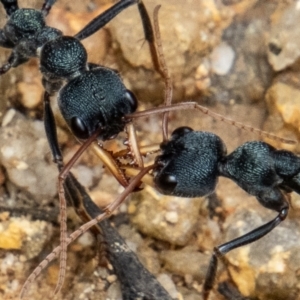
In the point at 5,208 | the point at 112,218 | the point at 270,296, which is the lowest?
the point at 270,296

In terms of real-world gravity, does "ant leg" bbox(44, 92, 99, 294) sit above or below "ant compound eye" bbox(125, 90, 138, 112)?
below

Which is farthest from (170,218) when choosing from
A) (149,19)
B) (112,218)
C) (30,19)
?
(30,19)

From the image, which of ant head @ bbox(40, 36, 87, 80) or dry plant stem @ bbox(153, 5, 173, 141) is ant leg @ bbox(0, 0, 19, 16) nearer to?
ant head @ bbox(40, 36, 87, 80)

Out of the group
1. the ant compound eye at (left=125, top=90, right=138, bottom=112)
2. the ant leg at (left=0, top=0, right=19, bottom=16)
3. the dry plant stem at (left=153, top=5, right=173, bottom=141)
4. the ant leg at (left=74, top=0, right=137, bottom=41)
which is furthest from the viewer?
the ant leg at (left=0, top=0, right=19, bottom=16)

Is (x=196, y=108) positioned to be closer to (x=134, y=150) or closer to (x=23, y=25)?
(x=134, y=150)

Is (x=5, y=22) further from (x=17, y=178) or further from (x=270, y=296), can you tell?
(x=270, y=296)

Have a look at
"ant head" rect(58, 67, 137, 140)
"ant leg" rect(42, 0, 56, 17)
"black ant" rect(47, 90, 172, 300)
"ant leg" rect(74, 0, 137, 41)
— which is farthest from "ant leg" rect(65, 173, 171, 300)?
"ant leg" rect(42, 0, 56, 17)

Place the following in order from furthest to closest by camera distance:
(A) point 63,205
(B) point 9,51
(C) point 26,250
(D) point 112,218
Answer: (B) point 9,51, (D) point 112,218, (C) point 26,250, (A) point 63,205

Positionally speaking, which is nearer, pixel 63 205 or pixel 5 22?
pixel 63 205

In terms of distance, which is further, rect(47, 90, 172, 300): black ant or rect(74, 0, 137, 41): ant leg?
rect(74, 0, 137, 41): ant leg
